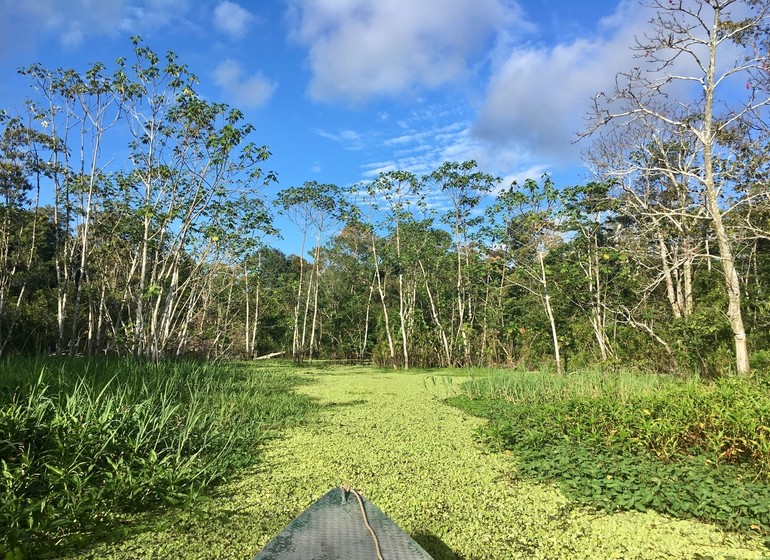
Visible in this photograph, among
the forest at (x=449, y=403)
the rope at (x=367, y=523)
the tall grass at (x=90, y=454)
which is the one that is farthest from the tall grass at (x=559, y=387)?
the rope at (x=367, y=523)

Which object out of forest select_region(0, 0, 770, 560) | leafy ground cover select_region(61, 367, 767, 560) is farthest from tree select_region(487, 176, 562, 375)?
leafy ground cover select_region(61, 367, 767, 560)

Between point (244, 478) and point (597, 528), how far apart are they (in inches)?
71.9

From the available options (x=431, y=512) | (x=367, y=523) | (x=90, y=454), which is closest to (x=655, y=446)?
(x=431, y=512)

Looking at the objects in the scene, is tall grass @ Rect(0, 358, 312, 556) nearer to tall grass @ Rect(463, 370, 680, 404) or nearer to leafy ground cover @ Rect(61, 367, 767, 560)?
leafy ground cover @ Rect(61, 367, 767, 560)

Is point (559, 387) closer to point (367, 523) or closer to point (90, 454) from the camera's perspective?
point (367, 523)

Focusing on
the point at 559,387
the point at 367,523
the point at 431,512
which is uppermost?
the point at 559,387

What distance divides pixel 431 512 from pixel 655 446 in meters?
1.70

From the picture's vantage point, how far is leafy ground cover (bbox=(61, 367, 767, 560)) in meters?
1.80

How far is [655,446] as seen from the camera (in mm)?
2904

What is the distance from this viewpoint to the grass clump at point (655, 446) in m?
2.12

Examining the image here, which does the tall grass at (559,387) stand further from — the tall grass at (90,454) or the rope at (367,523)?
the rope at (367,523)

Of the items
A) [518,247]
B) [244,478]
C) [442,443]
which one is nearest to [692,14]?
[518,247]

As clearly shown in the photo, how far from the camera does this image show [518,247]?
8.95m

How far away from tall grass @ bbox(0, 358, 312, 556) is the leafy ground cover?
18 cm
